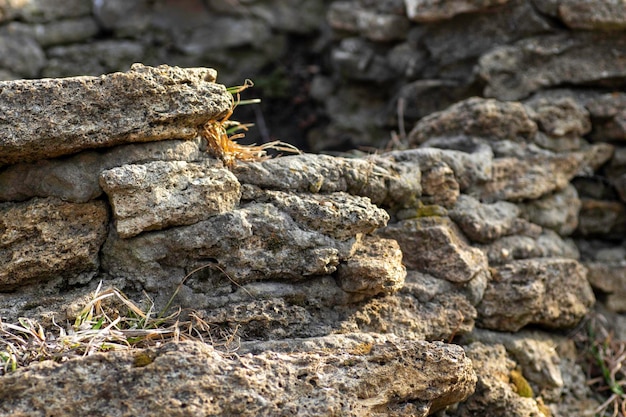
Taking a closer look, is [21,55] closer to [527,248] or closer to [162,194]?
[162,194]

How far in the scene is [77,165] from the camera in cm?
222

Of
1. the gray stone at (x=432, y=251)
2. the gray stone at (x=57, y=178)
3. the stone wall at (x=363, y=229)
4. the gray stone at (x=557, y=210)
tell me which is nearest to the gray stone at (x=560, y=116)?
the stone wall at (x=363, y=229)

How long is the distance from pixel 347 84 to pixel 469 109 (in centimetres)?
140

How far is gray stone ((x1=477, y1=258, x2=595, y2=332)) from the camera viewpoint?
2.88 meters

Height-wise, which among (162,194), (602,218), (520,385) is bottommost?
(520,385)

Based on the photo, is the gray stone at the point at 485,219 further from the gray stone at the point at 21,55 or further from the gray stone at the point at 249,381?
the gray stone at the point at 21,55

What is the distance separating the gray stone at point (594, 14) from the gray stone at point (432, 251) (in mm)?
1508

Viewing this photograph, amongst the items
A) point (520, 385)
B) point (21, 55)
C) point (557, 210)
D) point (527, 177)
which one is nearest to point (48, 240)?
point (520, 385)

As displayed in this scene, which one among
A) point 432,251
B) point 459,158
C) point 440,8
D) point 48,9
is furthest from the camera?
point 48,9

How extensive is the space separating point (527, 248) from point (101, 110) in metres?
1.84

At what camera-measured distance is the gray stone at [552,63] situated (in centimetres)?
362

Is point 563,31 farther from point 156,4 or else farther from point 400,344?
point 156,4

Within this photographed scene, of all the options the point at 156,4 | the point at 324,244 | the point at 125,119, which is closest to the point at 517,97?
the point at 324,244

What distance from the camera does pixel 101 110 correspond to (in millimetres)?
2189
